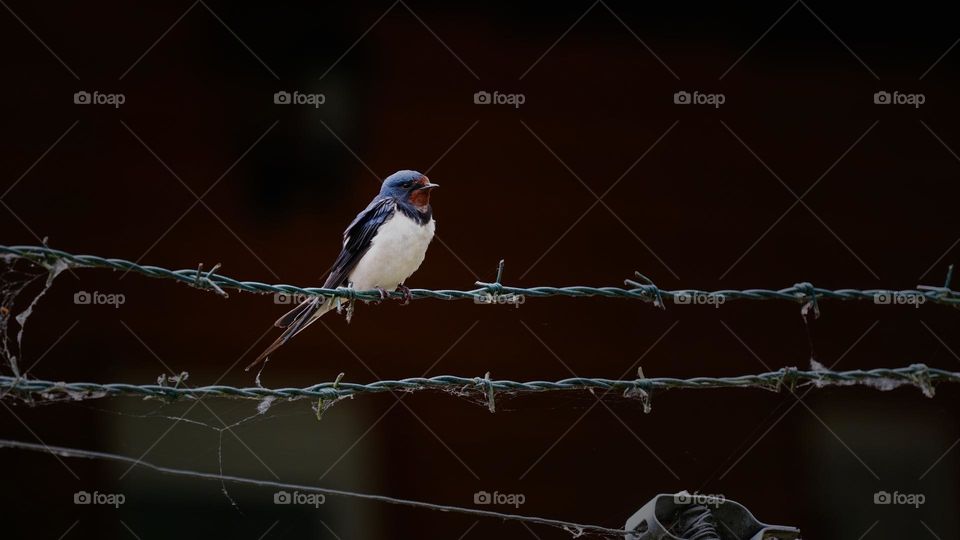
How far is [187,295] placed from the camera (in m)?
6.69

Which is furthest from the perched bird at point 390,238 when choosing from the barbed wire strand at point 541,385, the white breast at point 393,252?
the barbed wire strand at point 541,385

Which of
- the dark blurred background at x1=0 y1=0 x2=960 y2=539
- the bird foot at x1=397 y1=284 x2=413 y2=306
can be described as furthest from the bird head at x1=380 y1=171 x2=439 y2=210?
the dark blurred background at x1=0 y1=0 x2=960 y2=539

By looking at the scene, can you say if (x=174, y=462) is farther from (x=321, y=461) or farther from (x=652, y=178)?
(x=652, y=178)

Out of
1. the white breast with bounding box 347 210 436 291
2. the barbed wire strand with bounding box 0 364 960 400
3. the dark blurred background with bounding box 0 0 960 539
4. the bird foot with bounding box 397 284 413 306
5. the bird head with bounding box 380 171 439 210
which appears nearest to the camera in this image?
the barbed wire strand with bounding box 0 364 960 400

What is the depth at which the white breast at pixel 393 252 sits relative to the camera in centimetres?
466

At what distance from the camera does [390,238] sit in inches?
183

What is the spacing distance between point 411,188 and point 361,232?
0.97 feet

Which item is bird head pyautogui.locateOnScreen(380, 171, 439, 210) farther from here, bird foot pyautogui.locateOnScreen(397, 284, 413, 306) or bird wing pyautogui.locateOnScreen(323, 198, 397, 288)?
bird foot pyautogui.locateOnScreen(397, 284, 413, 306)

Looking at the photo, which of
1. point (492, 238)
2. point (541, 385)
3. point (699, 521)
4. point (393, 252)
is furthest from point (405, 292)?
point (492, 238)

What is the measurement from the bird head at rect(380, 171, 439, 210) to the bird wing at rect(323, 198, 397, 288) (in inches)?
2.1

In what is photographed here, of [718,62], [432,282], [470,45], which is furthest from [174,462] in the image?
[718,62]

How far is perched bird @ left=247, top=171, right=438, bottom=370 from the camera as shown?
4.68m

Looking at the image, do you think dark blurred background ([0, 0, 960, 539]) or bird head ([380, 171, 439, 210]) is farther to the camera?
dark blurred background ([0, 0, 960, 539])

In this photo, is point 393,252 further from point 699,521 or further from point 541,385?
point 699,521
